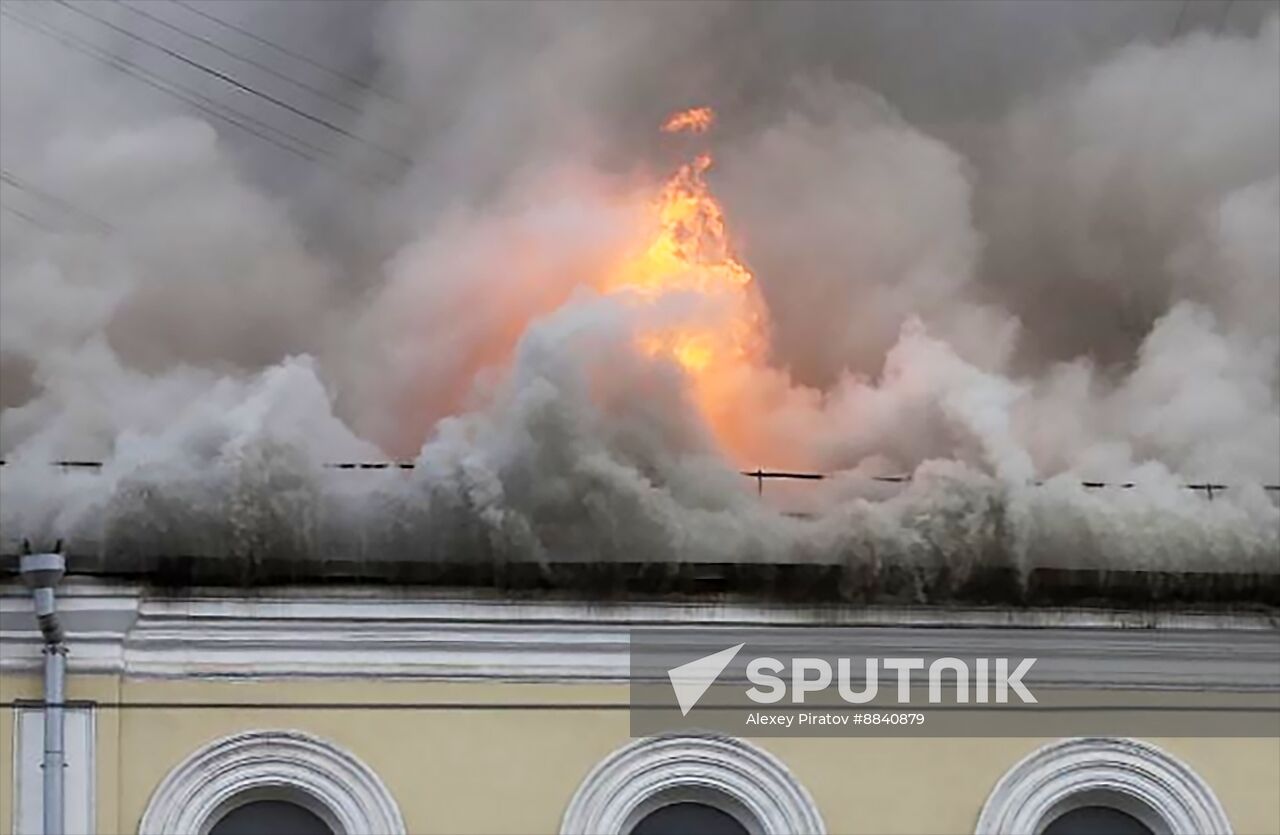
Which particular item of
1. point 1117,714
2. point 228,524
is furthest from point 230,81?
point 1117,714

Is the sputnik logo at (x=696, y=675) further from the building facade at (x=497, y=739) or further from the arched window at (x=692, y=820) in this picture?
the arched window at (x=692, y=820)

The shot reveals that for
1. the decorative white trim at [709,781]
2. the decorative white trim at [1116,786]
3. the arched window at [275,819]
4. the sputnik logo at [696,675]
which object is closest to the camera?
the arched window at [275,819]

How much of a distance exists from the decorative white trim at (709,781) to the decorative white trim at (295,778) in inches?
41.0

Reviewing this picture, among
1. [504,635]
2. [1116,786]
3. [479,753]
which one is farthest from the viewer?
[1116,786]

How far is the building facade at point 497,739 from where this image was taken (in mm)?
9695

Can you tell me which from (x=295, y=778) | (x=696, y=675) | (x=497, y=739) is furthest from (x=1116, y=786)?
(x=295, y=778)

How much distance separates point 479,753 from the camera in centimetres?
998

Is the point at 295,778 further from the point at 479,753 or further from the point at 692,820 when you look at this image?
the point at 692,820

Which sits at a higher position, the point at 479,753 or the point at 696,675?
the point at 696,675

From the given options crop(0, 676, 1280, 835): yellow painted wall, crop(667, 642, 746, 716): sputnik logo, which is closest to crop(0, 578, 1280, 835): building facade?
crop(0, 676, 1280, 835): yellow painted wall

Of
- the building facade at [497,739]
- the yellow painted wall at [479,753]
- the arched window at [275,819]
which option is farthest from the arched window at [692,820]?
the arched window at [275,819]

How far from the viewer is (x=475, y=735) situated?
32.8 ft

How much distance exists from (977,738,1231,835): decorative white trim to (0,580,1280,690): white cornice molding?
1.16 ft

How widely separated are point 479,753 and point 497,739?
107 mm
